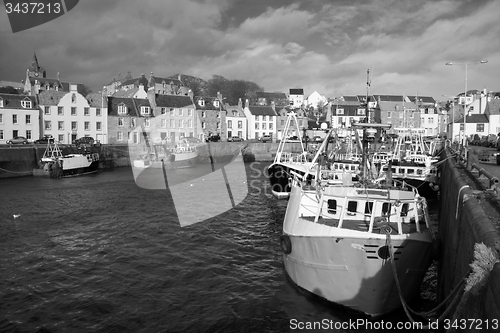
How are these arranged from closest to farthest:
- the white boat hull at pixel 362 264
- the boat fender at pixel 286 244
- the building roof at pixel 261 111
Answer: the white boat hull at pixel 362 264 → the boat fender at pixel 286 244 → the building roof at pixel 261 111

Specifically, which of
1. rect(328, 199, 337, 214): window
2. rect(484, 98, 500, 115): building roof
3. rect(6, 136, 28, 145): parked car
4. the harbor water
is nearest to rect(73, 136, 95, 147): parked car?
rect(6, 136, 28, 145): parked car

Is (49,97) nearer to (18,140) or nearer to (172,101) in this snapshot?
(18,140)

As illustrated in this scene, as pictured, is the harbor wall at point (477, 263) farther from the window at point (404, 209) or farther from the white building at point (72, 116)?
the white building at point (72, 116)

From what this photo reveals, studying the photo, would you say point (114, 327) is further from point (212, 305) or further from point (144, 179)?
point (144, 179)

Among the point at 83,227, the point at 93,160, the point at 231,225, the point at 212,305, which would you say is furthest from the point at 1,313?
the point at 93,160

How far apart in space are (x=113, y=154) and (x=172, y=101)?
24096mm

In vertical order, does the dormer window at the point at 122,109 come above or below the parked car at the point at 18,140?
above

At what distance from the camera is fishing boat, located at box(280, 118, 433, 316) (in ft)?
37.6

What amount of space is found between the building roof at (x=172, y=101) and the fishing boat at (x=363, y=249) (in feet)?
219

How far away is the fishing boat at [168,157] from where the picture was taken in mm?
52969

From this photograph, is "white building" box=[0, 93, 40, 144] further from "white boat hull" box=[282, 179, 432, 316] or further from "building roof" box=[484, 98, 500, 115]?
"building roof" box=[484, 98, 500, 115]

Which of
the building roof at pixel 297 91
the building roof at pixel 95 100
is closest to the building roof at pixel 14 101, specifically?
the building roof at pixel 95 100

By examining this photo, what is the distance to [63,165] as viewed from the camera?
150 ft

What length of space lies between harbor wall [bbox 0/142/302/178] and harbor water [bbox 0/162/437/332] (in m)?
20.8
